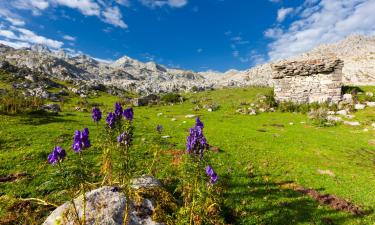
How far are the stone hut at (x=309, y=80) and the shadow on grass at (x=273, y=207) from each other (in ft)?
132

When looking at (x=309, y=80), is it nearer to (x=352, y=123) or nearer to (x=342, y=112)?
(x=342, y=112)

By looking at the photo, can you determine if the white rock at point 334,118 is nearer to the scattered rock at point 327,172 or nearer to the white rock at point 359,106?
the white rock at point 359,106

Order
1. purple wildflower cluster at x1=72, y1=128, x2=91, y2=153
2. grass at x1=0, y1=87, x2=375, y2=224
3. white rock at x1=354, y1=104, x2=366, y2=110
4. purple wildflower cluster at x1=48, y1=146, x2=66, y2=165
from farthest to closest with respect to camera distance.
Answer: white rock at x1=354, y1=104, x2=366, y2=110
grass at x1=0, y1=87, x2=375, y2=224
purple wildflower cluster at x1=72, y1=128, x2=91, y2=153
purple wildflower cluster at x1=48, y1=146, x2=66, y2=165

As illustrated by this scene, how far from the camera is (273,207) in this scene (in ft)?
44.0

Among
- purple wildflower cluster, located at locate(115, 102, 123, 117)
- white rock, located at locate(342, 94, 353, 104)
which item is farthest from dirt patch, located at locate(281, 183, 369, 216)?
white rock, located at locate(342, 94, 353, 104)

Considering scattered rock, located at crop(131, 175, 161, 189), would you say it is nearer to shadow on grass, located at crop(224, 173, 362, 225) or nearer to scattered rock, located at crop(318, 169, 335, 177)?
shadow on grass, located at crop(224, 173, 362, 225)

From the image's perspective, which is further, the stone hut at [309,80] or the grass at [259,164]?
the stone hut at [309,80]

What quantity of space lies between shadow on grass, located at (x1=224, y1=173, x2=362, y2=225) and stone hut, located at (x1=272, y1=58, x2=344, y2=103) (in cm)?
4012

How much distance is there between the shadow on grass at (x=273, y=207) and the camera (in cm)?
1234

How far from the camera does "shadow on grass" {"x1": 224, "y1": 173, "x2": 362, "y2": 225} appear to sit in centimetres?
1234

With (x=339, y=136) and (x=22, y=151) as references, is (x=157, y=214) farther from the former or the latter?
(x=339, y=136)

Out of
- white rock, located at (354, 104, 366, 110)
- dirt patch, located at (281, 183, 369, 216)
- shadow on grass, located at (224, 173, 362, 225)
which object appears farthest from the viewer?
white rock, located at (354, 104, 366, 110)

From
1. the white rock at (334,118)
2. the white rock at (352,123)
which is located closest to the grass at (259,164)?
the white rock at (352,123)

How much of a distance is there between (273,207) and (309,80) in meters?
44.0
